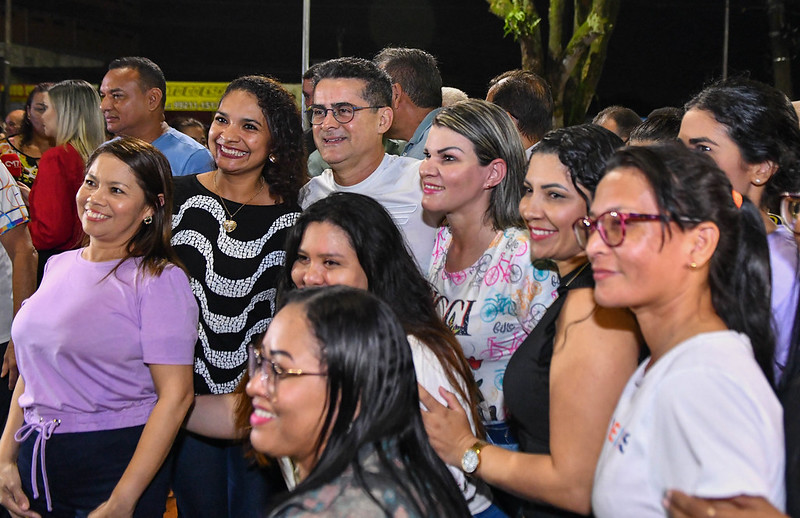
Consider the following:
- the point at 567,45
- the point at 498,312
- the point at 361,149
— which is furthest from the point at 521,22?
the point at 498,312

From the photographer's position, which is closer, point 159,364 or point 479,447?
point 479,447

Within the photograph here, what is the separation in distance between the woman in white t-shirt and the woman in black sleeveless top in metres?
0.23

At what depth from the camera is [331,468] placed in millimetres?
1479

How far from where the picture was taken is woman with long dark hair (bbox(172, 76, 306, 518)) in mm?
2789

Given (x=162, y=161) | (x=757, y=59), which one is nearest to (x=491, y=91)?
(x=162, y=161)

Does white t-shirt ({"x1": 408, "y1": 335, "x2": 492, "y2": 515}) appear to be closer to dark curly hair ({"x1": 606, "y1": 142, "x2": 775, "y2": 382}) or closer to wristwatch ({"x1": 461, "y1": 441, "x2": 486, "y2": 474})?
wristwatch ({"x1": 461, "y1": 441, "x2": 486, "y2": 474})

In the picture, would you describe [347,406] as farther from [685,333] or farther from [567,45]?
[567,45]

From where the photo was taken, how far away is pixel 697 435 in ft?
4.26

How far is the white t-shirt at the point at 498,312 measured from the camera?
8.17 feet

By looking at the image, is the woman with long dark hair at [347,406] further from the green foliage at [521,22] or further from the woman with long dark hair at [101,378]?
the green foliage at [521,22]

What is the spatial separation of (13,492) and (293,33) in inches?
523

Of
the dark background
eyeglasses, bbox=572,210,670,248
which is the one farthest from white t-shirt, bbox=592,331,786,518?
the dark background

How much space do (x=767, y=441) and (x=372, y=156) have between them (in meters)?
2.18

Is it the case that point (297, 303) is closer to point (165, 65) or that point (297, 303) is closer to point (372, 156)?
point (372, 156)
